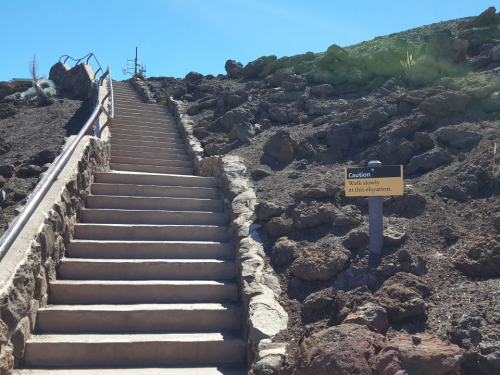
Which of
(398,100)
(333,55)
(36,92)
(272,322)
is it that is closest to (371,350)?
Answer: (272,322)

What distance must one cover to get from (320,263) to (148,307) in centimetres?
189

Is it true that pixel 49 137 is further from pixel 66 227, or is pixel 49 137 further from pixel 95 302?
pixel 95 302

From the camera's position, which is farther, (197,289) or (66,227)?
(66,227)

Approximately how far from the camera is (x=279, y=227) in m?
5.74

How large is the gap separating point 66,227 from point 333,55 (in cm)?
968

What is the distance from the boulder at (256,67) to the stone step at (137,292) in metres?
11.5

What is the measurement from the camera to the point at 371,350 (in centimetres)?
350

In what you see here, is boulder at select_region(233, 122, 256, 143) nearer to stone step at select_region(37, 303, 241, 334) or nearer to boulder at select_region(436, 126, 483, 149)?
boulder at select_region(436, 126, 483, 149)

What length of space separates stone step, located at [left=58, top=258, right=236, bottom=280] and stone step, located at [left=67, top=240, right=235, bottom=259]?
195 millimetres

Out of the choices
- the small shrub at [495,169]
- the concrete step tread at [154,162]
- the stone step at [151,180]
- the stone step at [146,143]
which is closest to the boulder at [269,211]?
the stone step at [151,180]

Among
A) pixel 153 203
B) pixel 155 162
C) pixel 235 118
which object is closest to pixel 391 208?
pixel 153 203

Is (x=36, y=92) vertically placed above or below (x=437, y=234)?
above

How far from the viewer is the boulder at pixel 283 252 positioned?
5297 mm

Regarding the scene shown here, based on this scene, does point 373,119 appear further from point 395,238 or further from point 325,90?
point 395,238
